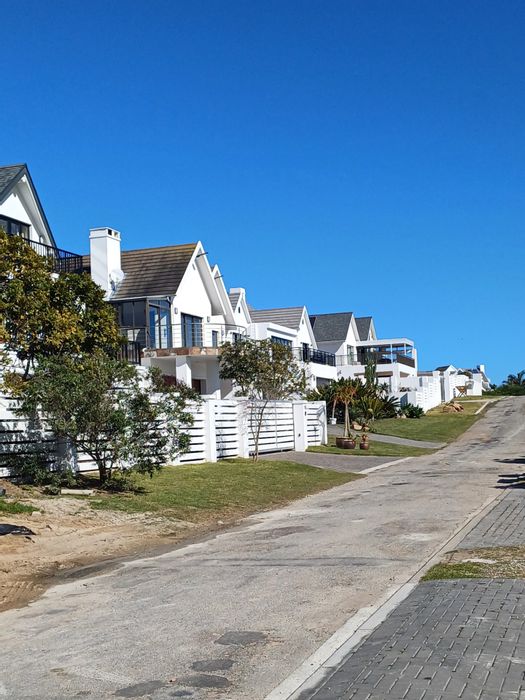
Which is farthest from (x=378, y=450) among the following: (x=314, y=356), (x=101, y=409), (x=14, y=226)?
(x=101, y=409)

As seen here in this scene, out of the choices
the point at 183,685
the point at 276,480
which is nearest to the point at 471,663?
the point at 183,685

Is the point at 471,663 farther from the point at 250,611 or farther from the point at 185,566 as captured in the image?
the point at 185,566

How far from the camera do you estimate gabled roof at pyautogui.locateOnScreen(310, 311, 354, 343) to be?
74625 mm

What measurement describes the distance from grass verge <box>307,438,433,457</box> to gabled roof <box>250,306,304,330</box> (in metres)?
→ 20.2

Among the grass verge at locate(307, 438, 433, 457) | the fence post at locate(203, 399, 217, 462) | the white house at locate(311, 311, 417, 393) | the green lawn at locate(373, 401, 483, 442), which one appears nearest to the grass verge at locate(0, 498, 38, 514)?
the fence post at locate(203, 399, 217, 462)

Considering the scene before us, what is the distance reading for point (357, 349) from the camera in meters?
78.4

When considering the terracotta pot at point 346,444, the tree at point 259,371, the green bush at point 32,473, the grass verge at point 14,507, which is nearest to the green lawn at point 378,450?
the terracotta pot at point 346,444

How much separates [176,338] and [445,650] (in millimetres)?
34319

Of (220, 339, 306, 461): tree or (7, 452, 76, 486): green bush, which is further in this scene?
(220, 339, 306, 461): tree

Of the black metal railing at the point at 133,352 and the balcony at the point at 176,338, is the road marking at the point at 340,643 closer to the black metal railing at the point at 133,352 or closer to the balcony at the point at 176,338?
the black metal railing at the point at 133,352

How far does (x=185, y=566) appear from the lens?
10.8m

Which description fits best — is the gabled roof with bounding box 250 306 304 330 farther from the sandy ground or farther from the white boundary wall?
the sandy ground

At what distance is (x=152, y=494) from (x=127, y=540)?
14.5 feet

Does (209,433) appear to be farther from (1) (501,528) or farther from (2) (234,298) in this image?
(2) (234,298)
